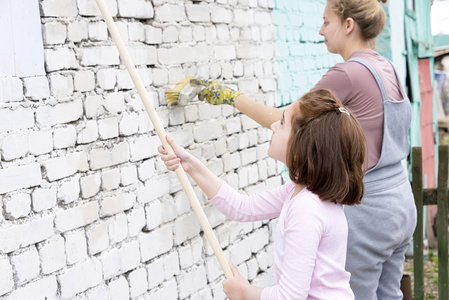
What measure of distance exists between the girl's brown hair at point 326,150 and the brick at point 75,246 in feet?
2.68

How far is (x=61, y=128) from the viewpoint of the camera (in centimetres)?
217

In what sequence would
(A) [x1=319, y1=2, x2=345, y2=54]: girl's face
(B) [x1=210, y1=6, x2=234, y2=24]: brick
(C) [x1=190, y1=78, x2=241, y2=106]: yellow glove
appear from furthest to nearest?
1. (B) [x1=210, y1=6, x2=234, y2=24]: brick
2. (A) [x1=319, y1=2, x2=345, y2=54]: girl's face
3. (C) [x1=190, y1=78, x2=241, y2=106]: yellow glove

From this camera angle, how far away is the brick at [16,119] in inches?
76.1

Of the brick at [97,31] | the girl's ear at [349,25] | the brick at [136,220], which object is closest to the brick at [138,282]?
the brick at [136,220]

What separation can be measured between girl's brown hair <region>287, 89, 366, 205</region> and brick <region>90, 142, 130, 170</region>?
764 millimetres

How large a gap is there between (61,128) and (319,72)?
2.62 metres

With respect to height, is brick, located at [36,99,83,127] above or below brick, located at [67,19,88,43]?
below

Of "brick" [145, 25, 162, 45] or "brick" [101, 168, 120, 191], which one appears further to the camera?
"brick" [145, 25, 162, 45]

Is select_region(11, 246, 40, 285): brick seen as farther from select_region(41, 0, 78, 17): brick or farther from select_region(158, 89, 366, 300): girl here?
select_region(41, 0, 78, 17): brick

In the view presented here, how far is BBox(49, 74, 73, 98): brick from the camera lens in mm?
2133

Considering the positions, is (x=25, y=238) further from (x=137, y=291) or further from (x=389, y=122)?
(x=389, y=122)

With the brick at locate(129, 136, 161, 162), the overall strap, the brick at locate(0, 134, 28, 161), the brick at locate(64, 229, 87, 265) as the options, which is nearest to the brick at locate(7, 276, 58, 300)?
the brick at locate(64, 229, 87, 265)

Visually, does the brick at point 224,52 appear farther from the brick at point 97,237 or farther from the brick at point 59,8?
the brick at point 97,237

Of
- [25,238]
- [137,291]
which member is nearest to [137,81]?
[25,238]
